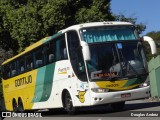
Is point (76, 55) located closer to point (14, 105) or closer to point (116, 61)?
point (116, 61)

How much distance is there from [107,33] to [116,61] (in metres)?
1.25

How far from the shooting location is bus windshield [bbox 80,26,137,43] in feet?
52.2

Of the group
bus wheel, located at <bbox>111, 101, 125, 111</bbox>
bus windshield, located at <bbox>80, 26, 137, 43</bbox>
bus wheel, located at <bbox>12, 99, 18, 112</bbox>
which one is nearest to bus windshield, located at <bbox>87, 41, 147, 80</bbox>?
bus windshield, located at <bbox>80, 26, 137, 43</bbox>

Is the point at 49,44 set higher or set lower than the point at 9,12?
lower

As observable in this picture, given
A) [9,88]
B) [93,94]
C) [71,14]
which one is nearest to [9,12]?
[71,14]


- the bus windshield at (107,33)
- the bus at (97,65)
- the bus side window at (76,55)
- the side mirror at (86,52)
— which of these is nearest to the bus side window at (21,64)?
the bus at (97,65)

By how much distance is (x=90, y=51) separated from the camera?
50.8ft

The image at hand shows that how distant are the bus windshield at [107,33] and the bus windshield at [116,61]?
0.27m

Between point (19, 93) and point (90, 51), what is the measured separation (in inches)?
375

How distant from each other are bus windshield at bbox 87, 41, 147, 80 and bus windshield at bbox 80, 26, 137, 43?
27 cm

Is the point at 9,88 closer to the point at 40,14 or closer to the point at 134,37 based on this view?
the point at 40,14

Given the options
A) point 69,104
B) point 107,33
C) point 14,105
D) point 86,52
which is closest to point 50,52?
point 69,104

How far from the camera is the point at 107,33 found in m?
16.2

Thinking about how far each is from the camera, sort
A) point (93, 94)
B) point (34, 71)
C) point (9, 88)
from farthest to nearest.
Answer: point (9, 88) < point (34, 71) < point (93, 94)
